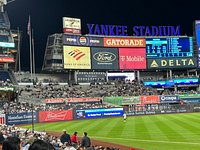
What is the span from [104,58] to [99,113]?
80.1ft

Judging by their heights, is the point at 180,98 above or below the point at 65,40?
below

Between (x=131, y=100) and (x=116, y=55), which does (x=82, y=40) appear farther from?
(x=131, y=100)

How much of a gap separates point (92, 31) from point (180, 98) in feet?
72.2

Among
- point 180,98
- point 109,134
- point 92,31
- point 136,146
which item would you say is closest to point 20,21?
point 92,31

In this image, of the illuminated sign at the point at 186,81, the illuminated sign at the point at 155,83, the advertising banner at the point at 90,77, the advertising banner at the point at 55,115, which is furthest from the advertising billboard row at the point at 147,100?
the advertising banner at the point at 55,115

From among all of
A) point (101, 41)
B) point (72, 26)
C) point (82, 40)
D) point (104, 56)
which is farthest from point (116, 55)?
point (72, 26)

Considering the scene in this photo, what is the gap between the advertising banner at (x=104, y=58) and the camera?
7006 centimetres

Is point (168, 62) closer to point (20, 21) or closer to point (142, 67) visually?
point (142, 67)

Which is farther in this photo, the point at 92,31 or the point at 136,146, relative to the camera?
the point at 92,31

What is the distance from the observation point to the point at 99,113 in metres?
48.6

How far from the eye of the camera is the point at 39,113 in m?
42.6

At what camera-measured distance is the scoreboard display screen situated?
74312 millimetres

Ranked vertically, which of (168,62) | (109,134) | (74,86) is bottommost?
(109,134)

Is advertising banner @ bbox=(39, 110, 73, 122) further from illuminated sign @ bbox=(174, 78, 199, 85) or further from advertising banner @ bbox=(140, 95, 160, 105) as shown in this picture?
illuminated sign @ bbox=(174, 78, 199, 85)
